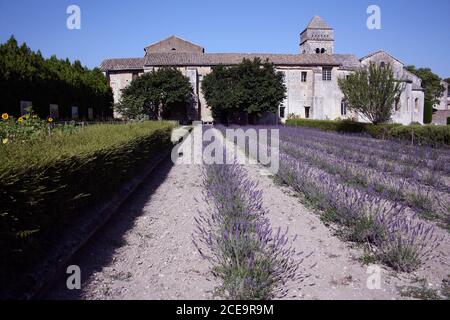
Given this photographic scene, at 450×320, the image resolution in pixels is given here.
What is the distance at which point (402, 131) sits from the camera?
17828 mm

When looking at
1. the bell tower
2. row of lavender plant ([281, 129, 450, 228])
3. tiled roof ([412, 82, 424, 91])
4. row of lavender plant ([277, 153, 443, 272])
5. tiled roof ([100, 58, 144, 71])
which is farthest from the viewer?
the bell tower

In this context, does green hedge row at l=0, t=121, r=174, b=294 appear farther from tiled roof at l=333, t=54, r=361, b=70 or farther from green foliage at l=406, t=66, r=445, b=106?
green foliage at l=406, t=66, r=445, b=106

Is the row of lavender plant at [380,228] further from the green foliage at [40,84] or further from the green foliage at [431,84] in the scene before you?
the green foliage at [431,84]

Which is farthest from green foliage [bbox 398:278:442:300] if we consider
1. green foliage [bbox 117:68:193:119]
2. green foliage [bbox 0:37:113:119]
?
green foliage [bbox 117:68:193:119]

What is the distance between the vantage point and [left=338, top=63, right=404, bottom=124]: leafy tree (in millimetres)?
21156

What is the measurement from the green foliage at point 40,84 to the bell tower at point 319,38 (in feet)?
107

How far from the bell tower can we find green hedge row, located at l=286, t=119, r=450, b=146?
27.4 metres

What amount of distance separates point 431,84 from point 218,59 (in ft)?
140

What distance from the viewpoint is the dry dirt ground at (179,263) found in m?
2.86

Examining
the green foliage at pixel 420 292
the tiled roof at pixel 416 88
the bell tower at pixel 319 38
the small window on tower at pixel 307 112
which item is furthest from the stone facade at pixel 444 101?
the green foliage at pixel 420 292

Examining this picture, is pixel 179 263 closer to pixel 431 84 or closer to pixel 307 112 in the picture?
pixel 307 112

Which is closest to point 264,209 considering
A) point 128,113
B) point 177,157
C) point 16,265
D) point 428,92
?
point 16,265

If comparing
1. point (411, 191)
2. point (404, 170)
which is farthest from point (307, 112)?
point (411, 191)

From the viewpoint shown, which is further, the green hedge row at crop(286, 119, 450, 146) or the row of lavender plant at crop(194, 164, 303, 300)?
the green hedge row at crop(286, 119, 450, 146)
